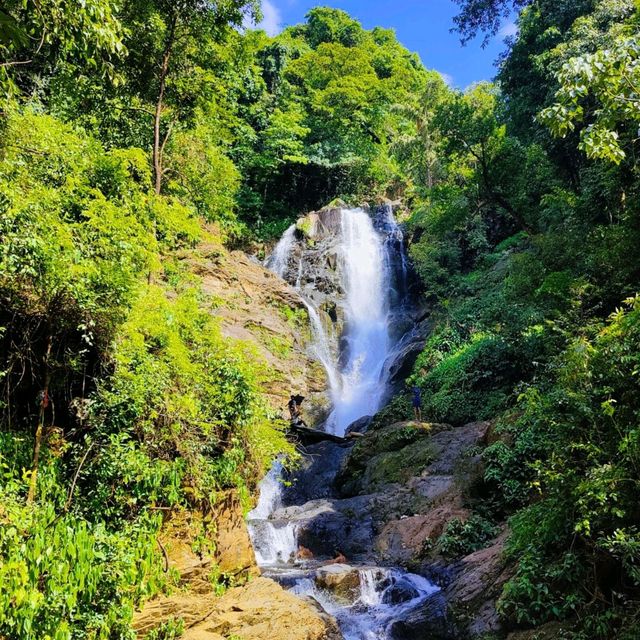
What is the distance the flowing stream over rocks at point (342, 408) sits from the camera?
8.75 m

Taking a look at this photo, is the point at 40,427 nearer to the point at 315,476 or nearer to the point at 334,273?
the point at 315,476

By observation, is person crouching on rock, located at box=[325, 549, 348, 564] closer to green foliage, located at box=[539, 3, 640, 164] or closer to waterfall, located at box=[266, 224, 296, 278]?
green foliage, located at box=[539, 3, 640, 164]

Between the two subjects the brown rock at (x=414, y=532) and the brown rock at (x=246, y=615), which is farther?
the brown rock at (x=414, y=532)

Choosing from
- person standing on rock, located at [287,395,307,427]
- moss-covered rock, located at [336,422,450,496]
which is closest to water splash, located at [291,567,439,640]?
moss-covered rock, located at [336,422,450,496]

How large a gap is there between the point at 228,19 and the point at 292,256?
17865 mm

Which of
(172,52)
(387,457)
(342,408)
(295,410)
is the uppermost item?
(172,52)

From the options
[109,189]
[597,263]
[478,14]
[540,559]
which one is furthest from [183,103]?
[478,14]

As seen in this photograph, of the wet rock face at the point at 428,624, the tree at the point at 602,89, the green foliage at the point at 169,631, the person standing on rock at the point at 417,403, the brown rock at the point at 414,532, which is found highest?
the tree at the point at 602,89

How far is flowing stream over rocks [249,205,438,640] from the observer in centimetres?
875

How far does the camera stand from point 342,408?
2088 centimetres

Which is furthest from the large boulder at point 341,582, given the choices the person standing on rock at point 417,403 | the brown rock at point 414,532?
the person standing on rock at point 417,403

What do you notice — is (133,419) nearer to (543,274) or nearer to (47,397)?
(47,397)

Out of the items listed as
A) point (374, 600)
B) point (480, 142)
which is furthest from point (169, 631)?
point (480, 142)

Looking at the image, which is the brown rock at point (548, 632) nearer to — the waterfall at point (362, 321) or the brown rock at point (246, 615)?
the brown rock at point (246, 615)
